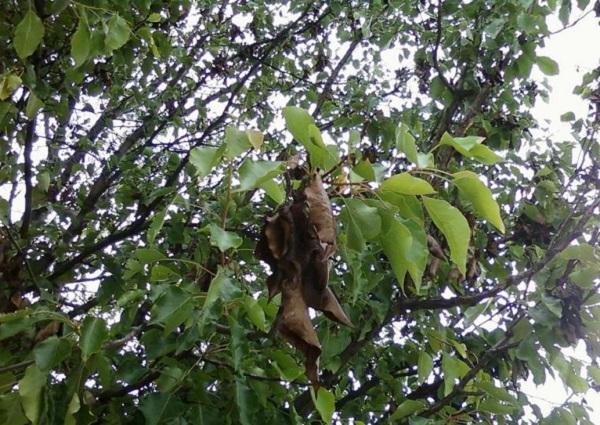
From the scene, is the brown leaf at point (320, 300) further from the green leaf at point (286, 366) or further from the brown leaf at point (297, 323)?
the green leaf at point (286, 366)

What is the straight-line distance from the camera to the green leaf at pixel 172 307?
4.81 feet

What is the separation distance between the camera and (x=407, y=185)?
116cm

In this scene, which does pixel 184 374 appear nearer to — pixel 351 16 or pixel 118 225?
pixel 118 225

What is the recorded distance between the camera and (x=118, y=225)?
3539 mm

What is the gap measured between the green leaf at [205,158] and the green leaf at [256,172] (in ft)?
0.22

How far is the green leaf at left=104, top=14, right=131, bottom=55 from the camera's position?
193 centimetres

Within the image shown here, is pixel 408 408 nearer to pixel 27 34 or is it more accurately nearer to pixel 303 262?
pixel 303 262

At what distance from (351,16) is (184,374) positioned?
274 cm

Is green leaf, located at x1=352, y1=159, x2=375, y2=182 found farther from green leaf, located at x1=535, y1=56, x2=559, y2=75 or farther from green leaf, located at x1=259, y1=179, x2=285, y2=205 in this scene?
green leaf, located at x1=535, y1=56, x2=559, y2=75

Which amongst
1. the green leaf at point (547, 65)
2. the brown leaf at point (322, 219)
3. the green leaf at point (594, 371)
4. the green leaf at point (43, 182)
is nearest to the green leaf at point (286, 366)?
the brown leaf at point (322, 219)

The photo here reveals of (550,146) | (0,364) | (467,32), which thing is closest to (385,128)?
(467,32)

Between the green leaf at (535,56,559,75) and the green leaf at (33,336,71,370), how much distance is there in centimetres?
221

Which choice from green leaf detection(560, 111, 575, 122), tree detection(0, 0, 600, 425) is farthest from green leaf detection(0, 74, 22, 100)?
green leaf detection(560, 111, 575, 122)

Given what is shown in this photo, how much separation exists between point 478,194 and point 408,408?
3.66 feet
